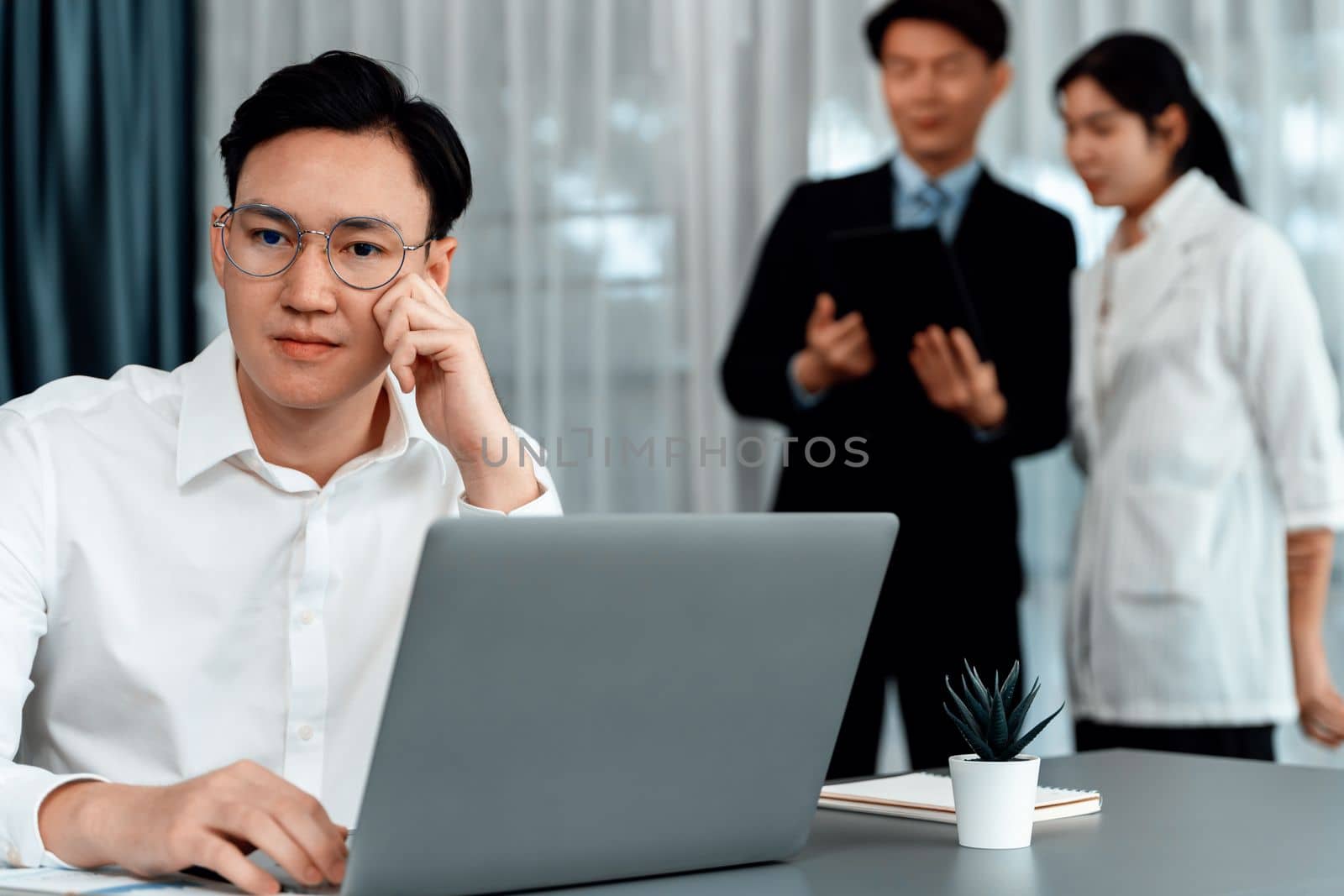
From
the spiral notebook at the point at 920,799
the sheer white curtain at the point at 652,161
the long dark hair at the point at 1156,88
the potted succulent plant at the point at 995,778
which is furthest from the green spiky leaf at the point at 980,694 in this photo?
the sheer white curtain at the point at 652,161

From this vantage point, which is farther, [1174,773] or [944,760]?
[944,760]

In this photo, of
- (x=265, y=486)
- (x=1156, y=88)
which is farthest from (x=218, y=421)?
(x=1156, y=88)

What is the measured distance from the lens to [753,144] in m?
3.26

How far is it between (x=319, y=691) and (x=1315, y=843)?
0.85 m

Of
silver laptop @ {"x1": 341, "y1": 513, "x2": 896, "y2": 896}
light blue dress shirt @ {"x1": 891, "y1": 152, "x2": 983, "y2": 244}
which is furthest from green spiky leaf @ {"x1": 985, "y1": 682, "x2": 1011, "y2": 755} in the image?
light blue dress shirt @ {"x1": 891, "y1": 152, "x2": 983, "y2": 244}

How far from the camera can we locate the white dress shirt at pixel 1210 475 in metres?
2.28

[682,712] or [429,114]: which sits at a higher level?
[429,114]

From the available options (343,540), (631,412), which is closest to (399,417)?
(343,540)

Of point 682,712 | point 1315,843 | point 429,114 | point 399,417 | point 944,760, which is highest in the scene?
point 429,114

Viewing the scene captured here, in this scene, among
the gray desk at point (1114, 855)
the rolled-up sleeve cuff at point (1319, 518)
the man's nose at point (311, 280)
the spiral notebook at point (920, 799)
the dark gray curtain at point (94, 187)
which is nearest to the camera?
the gray desk at point (1114, 855)

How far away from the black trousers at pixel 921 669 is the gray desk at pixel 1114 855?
1233 mm

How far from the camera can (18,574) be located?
1278 mm

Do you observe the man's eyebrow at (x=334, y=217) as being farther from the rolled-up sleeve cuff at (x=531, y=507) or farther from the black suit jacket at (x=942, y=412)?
the black suit jacket at (x=942, y=412)

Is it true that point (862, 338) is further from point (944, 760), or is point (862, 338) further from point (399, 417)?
point (399, 417)
